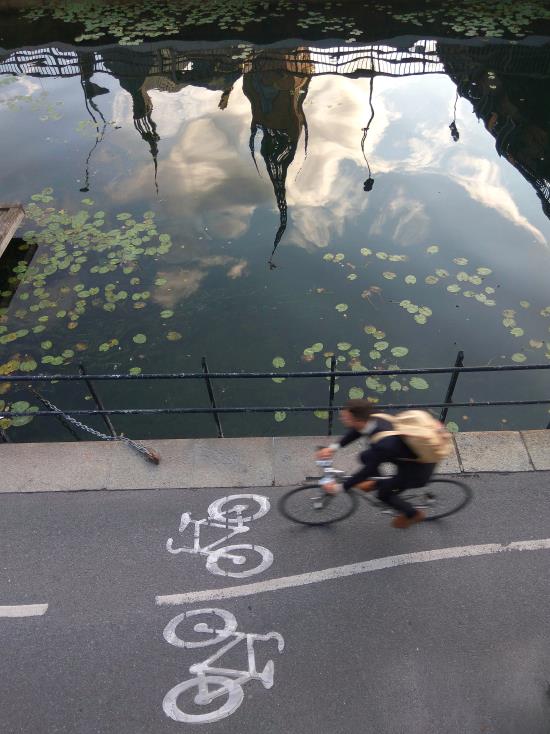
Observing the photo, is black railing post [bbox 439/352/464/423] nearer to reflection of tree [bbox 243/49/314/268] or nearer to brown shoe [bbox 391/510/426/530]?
brown shoe [bbox 391/510/426/530]

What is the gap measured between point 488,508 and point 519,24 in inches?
861

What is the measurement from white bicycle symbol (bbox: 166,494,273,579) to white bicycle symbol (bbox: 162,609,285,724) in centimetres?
49

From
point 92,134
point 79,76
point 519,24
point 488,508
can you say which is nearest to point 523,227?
point 488,508

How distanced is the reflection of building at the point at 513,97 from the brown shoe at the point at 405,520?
943 cm

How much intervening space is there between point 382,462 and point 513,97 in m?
16.1

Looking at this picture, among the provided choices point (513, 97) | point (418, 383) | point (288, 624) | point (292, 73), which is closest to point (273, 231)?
point (418, 383)

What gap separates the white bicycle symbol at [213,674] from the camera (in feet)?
13.2

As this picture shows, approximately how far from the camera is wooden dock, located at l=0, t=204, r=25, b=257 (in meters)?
9.95

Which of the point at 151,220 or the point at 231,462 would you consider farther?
the point at 151,220

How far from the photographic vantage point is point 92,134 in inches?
574

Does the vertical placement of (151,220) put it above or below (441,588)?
above

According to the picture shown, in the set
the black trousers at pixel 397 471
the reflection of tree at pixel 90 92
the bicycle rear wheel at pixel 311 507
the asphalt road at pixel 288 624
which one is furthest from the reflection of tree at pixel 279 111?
the asphalt road at pixel 288 624

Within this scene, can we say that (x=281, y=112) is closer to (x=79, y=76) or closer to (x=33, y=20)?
(x=79, y=76)

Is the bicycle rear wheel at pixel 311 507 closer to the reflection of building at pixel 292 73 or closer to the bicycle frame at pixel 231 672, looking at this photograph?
the bicycle frame at pixel 231 672
